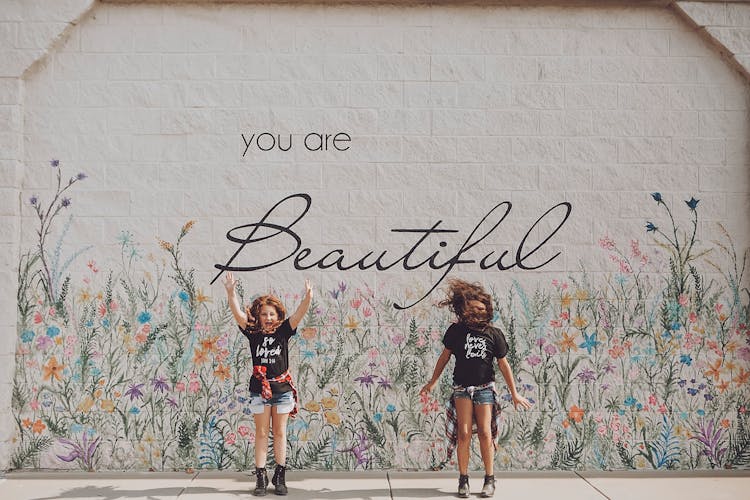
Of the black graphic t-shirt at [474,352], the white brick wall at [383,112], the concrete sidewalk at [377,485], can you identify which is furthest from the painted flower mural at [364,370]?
the black graphic t-shirt at [474,352]

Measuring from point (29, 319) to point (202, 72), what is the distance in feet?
8.37

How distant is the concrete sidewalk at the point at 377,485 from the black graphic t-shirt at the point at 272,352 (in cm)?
82

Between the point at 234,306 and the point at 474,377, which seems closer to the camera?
the point at 474,377

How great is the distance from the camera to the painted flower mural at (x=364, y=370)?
6301 millimetres

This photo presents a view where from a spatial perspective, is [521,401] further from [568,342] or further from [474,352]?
[568,342]

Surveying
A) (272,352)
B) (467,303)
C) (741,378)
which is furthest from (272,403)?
(741,378)

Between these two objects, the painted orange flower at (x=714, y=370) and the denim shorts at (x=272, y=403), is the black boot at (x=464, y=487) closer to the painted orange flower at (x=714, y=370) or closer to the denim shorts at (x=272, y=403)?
the denim shorts at (x=272, y=403)

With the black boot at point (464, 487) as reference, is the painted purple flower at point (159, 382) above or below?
above

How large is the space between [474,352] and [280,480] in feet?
5.72

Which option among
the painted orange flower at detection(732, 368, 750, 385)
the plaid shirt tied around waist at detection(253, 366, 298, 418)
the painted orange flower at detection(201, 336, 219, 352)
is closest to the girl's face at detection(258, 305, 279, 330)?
the plaid shirt tied around waist at detection(253, 366, 298, 418)

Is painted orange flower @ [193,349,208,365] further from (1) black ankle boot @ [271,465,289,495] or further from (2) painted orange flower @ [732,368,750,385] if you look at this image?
(2) painted orange flower @ [732,368,750,385]

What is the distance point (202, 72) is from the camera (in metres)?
6.48

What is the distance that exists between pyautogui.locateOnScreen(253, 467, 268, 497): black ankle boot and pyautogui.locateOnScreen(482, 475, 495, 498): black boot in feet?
5.38

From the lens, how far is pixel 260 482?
5.64m
